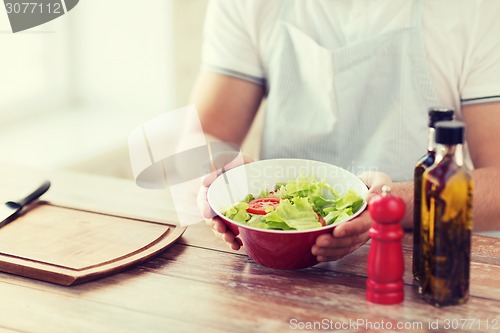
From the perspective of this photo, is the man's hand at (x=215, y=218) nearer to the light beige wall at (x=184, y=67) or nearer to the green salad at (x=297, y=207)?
the green salad at (x=297, y=207)

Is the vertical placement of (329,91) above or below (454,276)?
above

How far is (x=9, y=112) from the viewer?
108 inches

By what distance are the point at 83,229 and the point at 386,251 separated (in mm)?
607

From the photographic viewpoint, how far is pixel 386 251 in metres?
1.07

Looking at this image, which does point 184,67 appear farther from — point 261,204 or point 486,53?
→ point 261,204

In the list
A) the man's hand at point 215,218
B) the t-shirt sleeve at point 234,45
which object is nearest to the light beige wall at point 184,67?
the t-shirt sleeve at point 234,45

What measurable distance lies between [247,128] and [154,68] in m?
1.14

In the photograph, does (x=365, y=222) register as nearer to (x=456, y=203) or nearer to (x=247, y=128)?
(x=456, y=203)

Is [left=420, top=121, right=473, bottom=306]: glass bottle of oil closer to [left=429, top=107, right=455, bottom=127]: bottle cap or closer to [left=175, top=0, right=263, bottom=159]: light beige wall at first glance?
[left=429, top=107, right=455, bottom=127]: bottle cap

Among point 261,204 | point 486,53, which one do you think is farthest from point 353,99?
point 261,204

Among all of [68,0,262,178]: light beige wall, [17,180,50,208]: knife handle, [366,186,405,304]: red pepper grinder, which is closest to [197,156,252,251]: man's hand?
[366,186,405,304]: red pepper grinder

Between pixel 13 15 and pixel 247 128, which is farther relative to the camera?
pixel 13 15

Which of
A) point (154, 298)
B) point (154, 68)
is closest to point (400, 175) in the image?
point (154, 298)

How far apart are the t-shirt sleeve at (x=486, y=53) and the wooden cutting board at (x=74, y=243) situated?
0.77 metres
